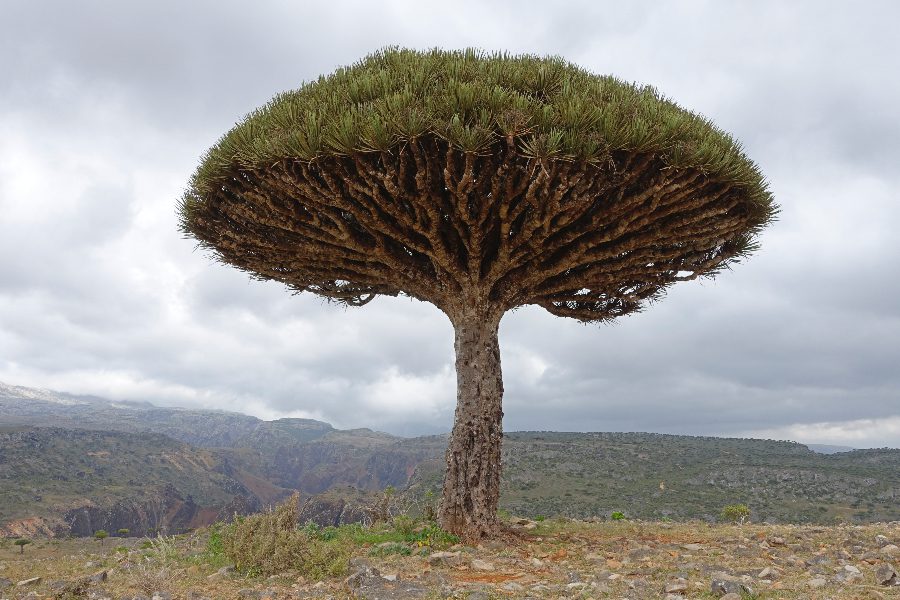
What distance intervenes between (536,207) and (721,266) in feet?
16.3

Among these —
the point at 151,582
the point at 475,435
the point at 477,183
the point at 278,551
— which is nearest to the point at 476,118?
the point at 477,183

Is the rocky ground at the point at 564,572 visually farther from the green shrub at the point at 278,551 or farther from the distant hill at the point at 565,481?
the distant hill at the point at 565,481

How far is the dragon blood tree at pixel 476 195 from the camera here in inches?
292

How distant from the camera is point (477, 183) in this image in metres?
7.84

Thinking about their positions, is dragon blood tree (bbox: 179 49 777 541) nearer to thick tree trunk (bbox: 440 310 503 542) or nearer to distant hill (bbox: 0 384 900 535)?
thick tree trunk (bbox: 440 310 503 542)

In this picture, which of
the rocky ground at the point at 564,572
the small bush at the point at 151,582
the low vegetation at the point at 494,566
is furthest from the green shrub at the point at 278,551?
the small bush at the point at 151,582

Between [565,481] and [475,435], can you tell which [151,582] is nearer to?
[475,435]

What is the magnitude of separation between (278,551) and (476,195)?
5520 mm

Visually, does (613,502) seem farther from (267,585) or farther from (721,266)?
(267,585)

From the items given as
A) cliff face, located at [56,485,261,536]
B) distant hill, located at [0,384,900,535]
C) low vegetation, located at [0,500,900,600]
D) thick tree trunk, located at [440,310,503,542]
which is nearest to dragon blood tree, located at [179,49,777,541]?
thick tree trunk, located at [440,310,503,542]

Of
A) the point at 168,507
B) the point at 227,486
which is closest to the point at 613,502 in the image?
the point at 168,507

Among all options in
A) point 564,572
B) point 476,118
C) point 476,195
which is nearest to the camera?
point 564,572

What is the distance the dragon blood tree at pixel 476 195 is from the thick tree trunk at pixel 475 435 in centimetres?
3

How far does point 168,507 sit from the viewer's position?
8538 cm
